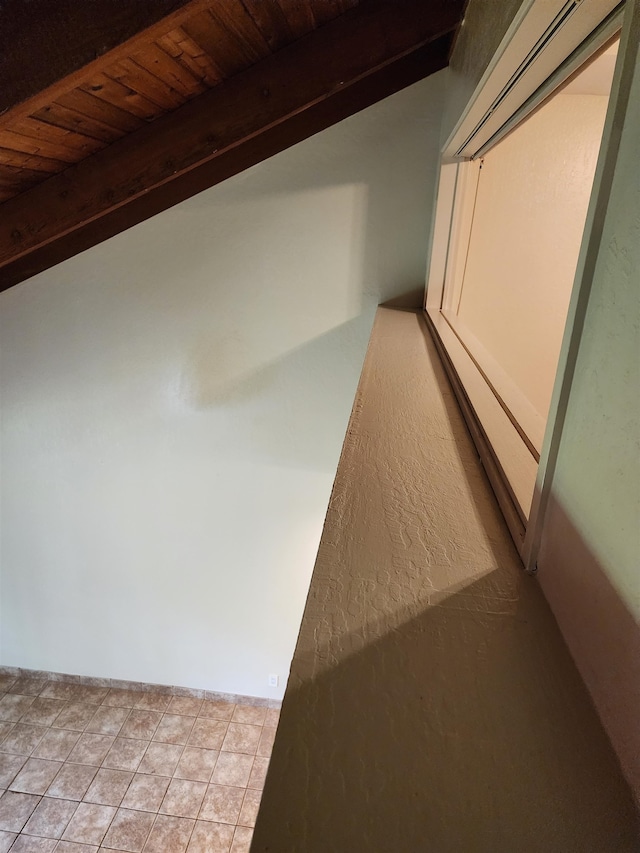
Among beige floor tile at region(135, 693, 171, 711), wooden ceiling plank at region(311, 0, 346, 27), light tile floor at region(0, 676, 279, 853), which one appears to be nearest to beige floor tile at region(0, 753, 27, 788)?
light tile floor at region(0, 676, 279, 853)

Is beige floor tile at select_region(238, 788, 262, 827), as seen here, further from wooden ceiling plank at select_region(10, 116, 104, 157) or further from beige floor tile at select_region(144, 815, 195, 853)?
wooden ceiling plank at select_region(10, 116, 104, 157)

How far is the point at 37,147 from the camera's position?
65.6 inches

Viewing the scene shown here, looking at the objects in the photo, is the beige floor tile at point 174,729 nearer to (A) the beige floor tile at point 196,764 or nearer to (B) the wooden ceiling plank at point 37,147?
(A) the beige floor tile at point 196,764

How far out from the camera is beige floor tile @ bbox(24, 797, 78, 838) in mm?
2729

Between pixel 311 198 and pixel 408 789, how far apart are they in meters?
2.46

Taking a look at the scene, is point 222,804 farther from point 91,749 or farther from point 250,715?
point 91,749

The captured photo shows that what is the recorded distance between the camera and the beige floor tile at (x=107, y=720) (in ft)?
10.8

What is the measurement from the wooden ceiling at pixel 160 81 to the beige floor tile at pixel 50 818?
2922 millimetres

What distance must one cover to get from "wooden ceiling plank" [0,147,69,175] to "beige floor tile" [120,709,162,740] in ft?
10.4

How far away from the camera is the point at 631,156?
0.43 m

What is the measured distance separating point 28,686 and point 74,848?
1.27 meters

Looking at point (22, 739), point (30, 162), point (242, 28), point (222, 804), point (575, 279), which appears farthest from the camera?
point (22, 739)

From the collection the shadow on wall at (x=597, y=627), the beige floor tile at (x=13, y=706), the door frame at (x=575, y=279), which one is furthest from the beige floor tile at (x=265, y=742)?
the shadow on wall at (x=597, y=627)

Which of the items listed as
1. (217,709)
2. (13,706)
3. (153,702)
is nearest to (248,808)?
(217,709)
